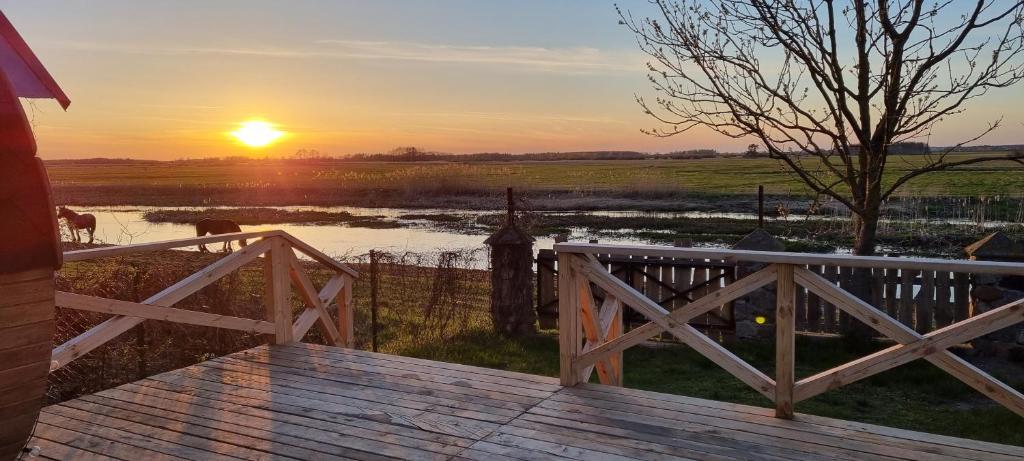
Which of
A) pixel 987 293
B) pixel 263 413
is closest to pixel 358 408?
pixel 263 413

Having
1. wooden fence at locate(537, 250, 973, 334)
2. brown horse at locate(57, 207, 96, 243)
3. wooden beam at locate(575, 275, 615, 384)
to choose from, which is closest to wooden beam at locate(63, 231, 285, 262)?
wooden beam at locate(575, 275, 615, 384)

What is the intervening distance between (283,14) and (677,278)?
19.2 ft

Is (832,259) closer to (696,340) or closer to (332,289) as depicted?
(696,340)

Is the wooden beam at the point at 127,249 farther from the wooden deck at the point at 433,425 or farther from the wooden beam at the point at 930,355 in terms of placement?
the wooden beam at the point at 930,355

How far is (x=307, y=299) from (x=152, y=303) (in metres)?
1.47

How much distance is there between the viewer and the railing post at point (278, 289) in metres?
6.05

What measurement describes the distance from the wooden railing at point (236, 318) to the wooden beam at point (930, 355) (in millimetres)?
3692

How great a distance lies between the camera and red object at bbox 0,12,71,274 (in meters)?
2.52

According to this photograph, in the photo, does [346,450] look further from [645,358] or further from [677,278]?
[677,278]

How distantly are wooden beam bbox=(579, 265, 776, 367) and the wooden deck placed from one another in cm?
34

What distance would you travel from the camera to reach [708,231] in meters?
22.8

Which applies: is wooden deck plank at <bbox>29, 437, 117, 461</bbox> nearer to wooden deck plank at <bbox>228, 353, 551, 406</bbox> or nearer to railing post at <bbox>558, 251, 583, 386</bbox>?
wooden deck plank at <bbox>228, 353, 551, 406</bbox>

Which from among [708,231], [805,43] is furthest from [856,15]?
[708,231]

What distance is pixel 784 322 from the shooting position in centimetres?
399
